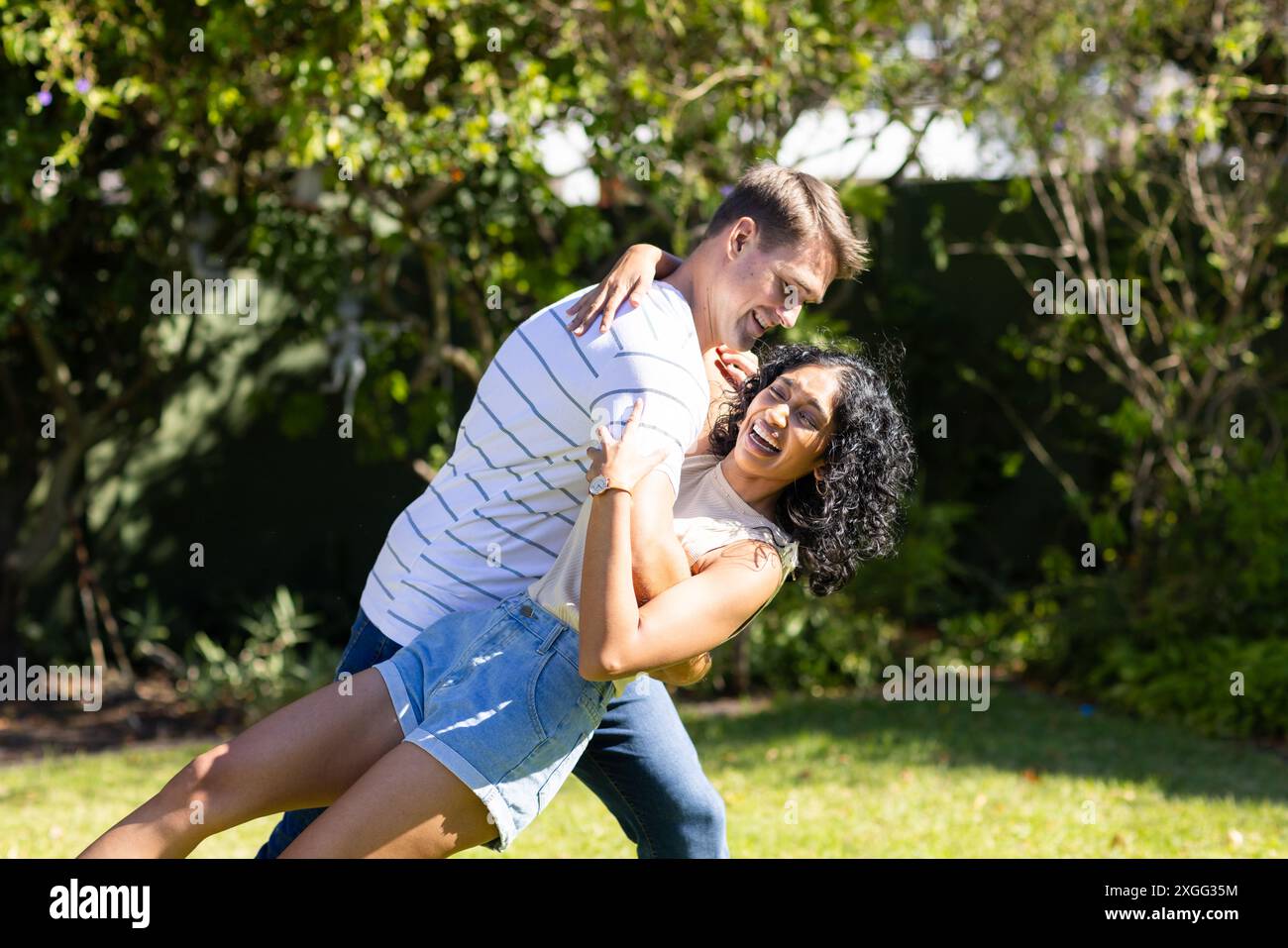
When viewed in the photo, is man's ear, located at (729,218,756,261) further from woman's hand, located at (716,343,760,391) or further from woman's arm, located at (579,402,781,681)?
woman's arm, located at (579,402,781,681)

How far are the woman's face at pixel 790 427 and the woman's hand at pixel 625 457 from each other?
324 mm

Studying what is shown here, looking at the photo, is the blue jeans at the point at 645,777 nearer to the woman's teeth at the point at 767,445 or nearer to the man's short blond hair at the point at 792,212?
the woman's teeth at the point at 767,445

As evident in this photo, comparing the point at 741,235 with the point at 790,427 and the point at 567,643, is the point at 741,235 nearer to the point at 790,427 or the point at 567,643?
the point at 790,427

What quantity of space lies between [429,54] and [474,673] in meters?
4.02

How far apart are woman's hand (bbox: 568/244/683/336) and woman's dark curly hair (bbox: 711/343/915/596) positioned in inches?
11.1

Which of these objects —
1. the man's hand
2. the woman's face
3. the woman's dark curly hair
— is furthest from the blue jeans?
the woman's face

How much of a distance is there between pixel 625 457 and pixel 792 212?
2.03 ft

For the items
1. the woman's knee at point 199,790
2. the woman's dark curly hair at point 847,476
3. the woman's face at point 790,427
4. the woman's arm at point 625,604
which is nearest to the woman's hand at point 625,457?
the woman's arm at point 625,604

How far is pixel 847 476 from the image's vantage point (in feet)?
7.63

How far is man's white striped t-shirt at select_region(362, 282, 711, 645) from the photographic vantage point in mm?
2115

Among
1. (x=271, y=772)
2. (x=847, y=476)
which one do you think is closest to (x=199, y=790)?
(x=271, y=772)

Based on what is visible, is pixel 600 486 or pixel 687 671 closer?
pixel 600 486

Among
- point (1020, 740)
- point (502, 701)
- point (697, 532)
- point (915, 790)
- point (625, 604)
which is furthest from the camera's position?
point (1020, 740)

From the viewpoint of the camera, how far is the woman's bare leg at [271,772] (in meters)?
2.12
